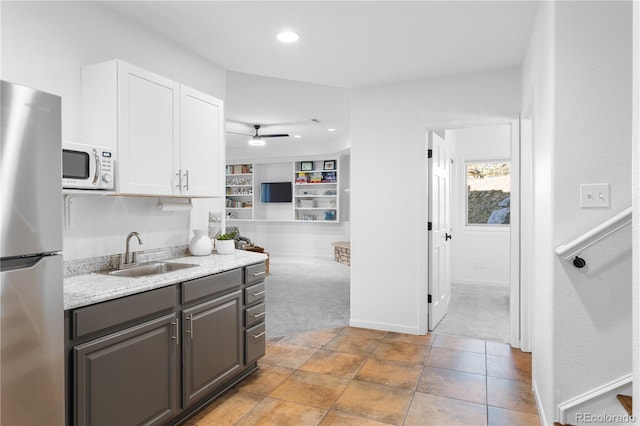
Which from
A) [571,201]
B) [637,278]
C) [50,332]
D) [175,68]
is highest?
[175,68]

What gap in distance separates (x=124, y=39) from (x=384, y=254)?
9.27 feet

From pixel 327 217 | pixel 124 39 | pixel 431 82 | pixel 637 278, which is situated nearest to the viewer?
pixel 637 278

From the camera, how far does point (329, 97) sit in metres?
5.36

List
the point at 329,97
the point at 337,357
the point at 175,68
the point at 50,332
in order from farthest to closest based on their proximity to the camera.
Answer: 1. the point at 329,97
2. the point at 337,357
3. the point at 175,68
4. the point at 50,332

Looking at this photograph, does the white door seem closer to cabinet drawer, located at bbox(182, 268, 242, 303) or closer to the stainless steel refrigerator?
cabinet drawer, located at bbox(182, 268, 242, 303)

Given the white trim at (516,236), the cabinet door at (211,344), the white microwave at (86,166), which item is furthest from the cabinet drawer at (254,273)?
the white trim at (516,236)

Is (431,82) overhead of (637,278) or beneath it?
overhead

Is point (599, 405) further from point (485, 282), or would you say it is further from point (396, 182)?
point (485, 282)

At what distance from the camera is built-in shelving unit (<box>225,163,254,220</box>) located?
9906 millimetres

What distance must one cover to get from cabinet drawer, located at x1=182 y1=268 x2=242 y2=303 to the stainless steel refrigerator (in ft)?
2.55

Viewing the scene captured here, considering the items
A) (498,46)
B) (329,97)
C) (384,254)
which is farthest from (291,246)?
(498,46)

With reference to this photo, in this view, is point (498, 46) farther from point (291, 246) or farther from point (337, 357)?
point (291, 246)

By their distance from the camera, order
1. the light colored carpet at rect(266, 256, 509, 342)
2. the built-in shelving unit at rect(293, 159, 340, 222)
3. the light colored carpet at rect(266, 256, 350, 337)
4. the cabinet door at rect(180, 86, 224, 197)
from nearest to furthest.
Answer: the cabinet door at rect(180, 86, 224, 197), the light colored carpet at rect(266, 256, 509, 342), the light colored carpet at rect(266, 256, 350, 337), the built-in shelving unit at rect(293, 159, 340, 222)

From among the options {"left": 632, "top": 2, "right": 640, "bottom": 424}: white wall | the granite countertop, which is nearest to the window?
the granite countertop
